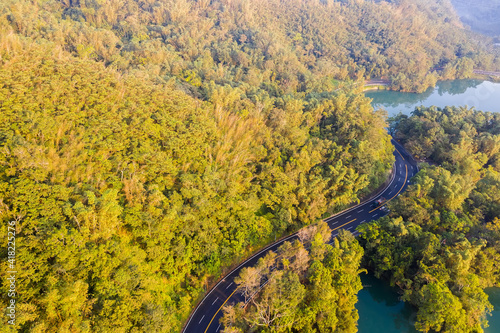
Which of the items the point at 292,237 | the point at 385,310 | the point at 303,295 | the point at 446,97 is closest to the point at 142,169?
the point at 303,295

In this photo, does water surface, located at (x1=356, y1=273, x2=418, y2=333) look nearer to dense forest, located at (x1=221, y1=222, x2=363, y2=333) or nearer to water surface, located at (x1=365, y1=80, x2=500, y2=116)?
dense forest, located at (x1=221, y1=222, x2=363, y2=333)

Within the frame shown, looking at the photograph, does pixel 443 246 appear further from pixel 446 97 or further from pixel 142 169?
pixel 446 97

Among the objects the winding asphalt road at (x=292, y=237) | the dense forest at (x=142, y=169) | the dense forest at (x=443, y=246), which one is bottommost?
the winding asphalt road at (x=292, y=237)

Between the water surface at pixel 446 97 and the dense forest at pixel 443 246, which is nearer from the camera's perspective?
the dense forest at pixel 443 246

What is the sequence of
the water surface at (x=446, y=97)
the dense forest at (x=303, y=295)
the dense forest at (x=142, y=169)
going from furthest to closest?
the water surface at (x=446, y=97), the dense forest at (x=303, y=295), the dense forest at (x=142, y=169)

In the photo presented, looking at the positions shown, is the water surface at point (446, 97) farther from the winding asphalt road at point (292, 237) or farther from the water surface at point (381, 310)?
the water surface at point (381, 310)

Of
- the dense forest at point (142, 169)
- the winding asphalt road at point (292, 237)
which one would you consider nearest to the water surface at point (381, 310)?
the winding asphalt road at point (292, 237)
